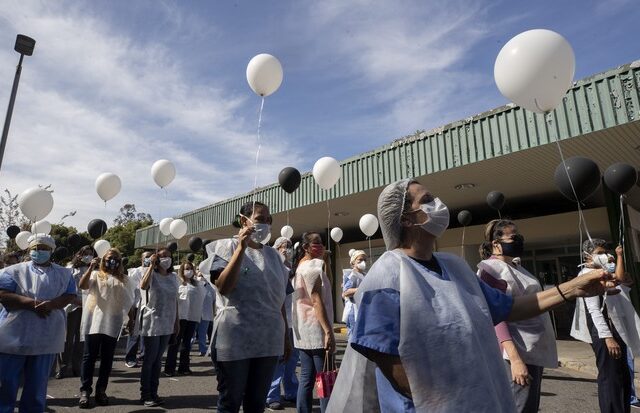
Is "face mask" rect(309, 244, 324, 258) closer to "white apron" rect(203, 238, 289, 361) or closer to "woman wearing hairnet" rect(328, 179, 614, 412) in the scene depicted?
"white apron" rect(203, 238, 289, 361)

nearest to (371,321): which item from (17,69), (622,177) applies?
(622,177)

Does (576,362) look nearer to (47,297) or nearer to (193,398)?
(193,398)

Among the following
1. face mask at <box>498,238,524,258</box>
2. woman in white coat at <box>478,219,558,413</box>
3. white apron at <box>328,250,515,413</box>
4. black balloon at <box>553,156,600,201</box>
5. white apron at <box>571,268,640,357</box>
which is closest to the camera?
white apron at <box>328,250,515,413</box>

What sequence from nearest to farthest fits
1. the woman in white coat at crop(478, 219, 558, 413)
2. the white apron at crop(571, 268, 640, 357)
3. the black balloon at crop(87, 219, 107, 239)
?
the woman in white coat at crop(478, 219, 558, 413) < the white apron at crop(571, 268, 640, 357) < the black balloon at crop(87, 219, 107, 239)

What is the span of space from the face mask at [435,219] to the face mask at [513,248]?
173cm

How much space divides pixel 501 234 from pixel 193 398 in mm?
4519

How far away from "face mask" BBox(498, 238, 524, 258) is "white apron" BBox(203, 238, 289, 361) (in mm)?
1834

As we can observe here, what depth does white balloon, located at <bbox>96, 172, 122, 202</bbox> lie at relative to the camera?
26.7 ft

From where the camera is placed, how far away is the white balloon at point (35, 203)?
6500mm

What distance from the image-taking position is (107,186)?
8.21 metres

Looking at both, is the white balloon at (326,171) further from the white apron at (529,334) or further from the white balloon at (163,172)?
the white apron at (529,334)

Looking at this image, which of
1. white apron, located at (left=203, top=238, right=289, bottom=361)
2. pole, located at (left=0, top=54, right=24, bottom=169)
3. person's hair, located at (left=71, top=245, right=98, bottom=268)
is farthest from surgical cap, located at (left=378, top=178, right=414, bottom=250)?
pole, located at (left=0, top=54, right=24, bottom=169)

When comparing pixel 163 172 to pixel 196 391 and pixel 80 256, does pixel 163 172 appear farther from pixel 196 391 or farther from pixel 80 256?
pixel 196 391

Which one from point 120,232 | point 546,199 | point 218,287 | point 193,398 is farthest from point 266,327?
Answer: point 120,232
